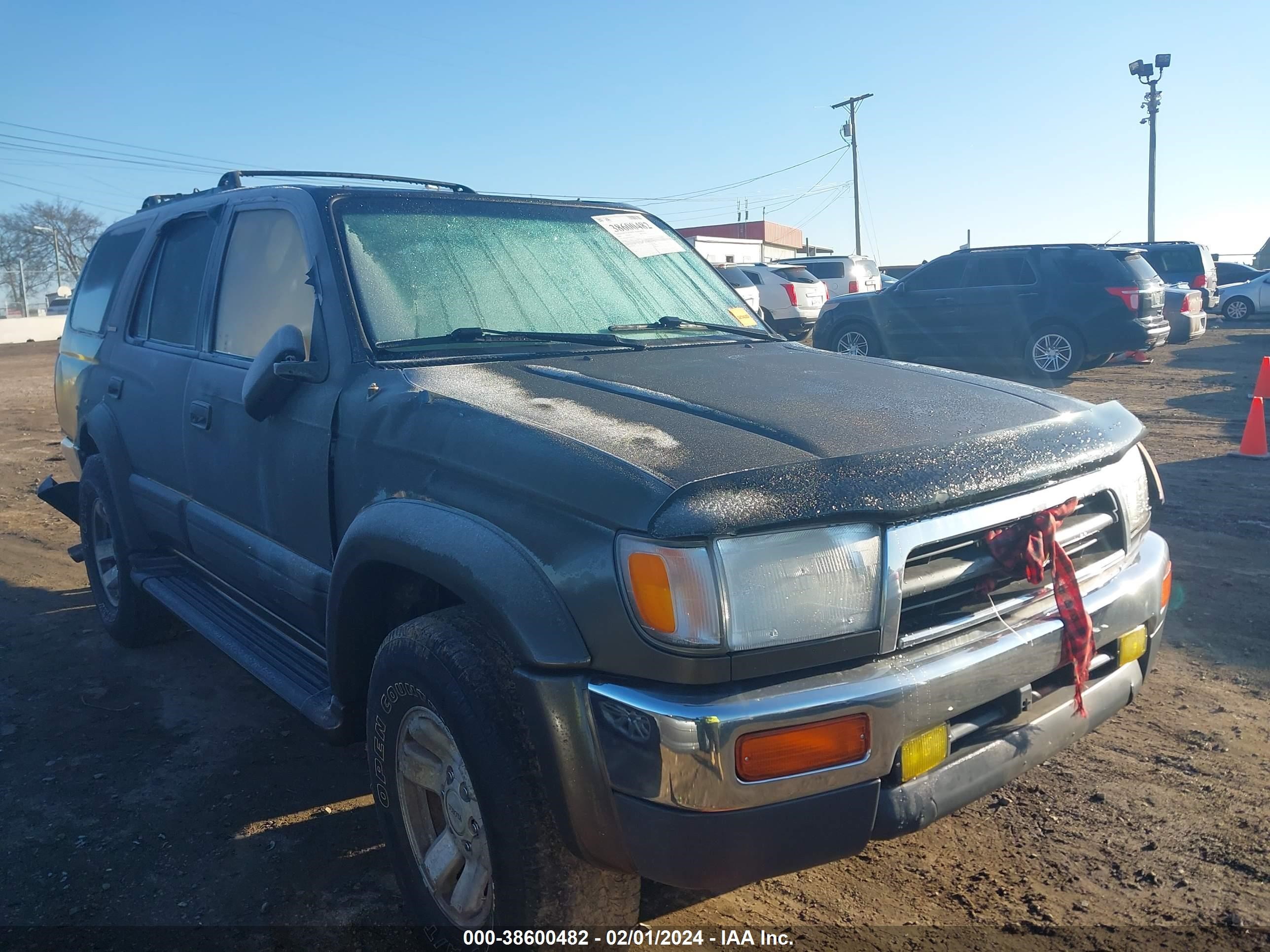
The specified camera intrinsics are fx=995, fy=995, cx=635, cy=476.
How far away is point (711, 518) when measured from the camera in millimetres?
1908

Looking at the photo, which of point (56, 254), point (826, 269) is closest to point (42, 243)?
point (56, 254)

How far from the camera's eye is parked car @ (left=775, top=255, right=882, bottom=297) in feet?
80.3

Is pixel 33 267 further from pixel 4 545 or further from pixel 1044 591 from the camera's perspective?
pixel 1044 591

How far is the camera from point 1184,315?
50.7 ft

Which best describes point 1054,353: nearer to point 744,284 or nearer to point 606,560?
point 744,284

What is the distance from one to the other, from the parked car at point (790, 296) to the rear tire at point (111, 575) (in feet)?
50.1

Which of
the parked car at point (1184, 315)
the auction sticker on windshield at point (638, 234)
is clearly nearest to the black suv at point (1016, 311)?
the parked car at point (1184, 315)

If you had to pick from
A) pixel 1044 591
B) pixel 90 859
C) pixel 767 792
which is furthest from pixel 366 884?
pixel 1044 591

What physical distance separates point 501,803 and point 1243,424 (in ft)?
33.8

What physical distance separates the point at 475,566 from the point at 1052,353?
12.9m

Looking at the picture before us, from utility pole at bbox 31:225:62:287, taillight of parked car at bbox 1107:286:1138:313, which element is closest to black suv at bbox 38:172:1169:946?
taillight of parked car at bbox 1107:286:1138:313

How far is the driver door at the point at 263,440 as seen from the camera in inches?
117

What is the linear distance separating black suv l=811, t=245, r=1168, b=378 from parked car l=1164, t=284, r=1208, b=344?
2248 millimetres

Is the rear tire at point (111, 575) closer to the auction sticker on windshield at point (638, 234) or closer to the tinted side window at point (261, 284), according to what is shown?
the tinted side window at point (261, 284)
